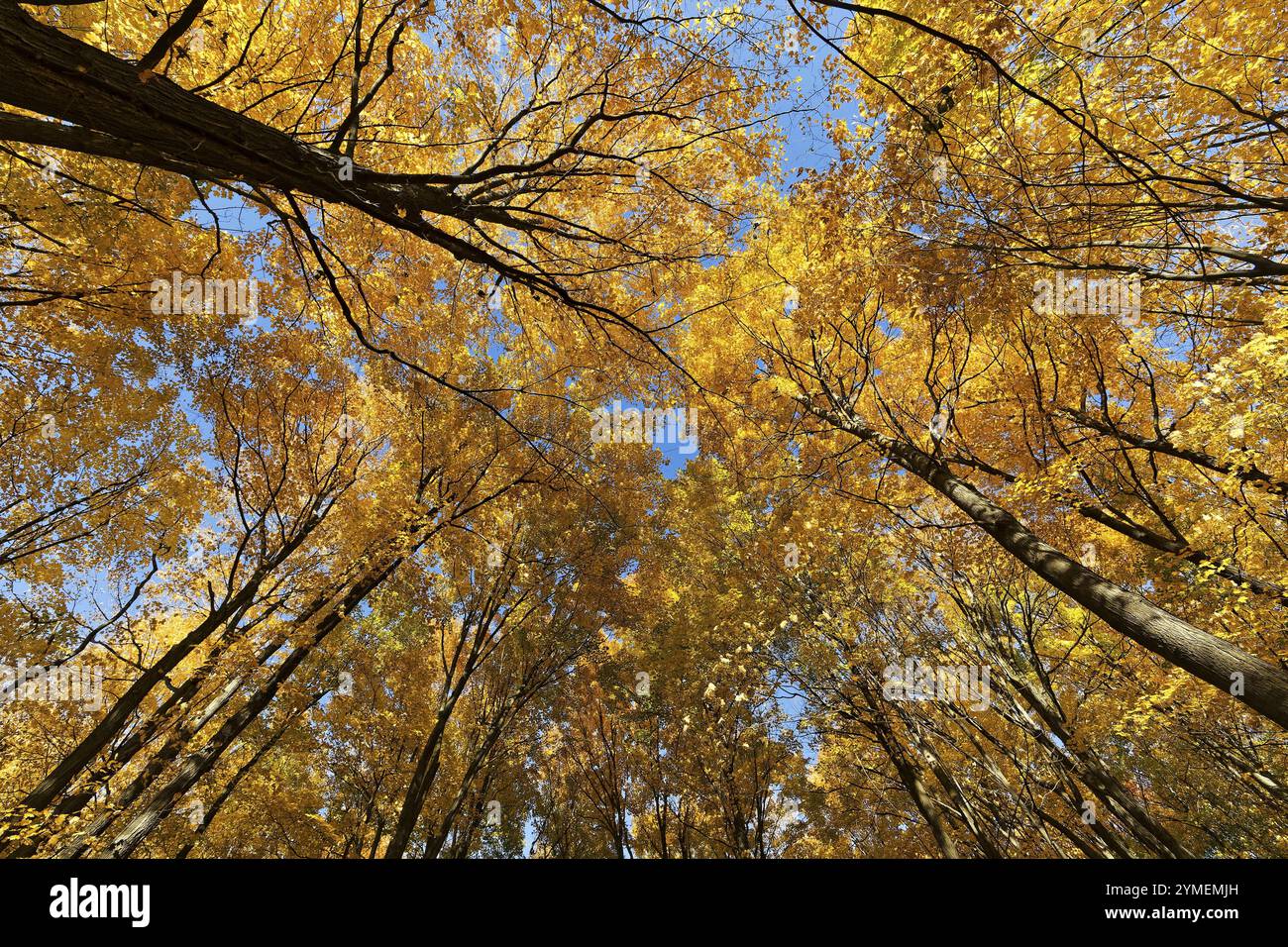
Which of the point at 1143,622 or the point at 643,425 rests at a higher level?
the point at 643,425

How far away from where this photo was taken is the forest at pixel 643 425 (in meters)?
4.09

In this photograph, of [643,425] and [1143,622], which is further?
[643,425]

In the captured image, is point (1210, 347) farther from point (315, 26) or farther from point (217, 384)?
point (217, 384)

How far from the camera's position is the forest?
13.4 ft

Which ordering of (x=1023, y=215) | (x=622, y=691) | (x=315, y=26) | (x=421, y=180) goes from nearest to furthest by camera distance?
(x=421, y=180), (x=1023, y=215), (x=315, y=26), (x=622, y=691)

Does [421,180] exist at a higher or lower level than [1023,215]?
lower

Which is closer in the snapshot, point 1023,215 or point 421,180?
point 421,180

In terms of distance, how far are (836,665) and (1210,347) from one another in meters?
6.88

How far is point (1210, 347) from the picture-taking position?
6.91 metres

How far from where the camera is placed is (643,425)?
9922mm

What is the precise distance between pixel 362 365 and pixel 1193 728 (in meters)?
14.6
